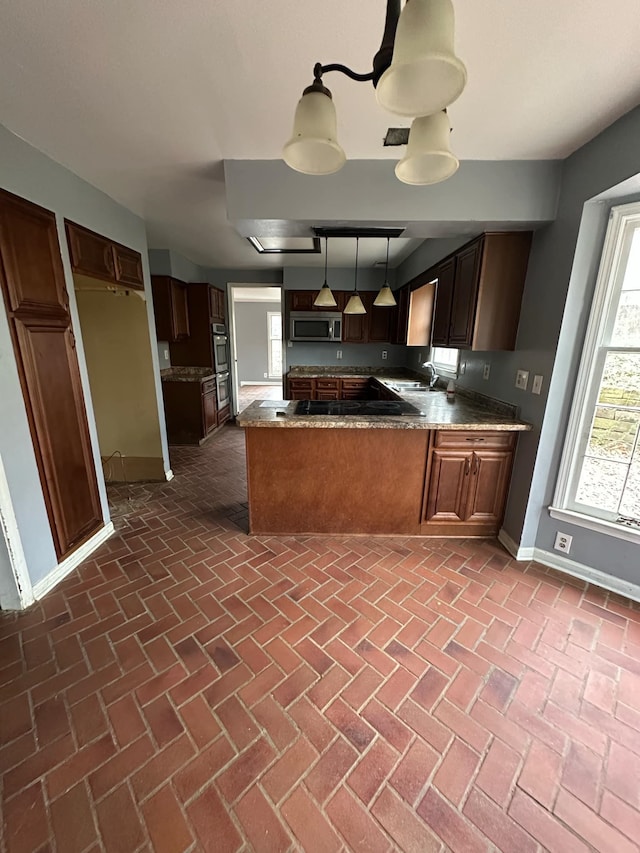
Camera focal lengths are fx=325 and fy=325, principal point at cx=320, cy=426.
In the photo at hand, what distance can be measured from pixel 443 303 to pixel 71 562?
11.7ft

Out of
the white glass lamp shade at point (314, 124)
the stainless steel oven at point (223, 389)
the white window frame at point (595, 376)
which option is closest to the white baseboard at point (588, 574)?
the white window frame at point (595, 376)

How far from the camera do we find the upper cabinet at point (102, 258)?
7.27ft

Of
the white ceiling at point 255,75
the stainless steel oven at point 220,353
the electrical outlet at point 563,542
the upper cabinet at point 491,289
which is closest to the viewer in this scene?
the white ceiling at point 255,75

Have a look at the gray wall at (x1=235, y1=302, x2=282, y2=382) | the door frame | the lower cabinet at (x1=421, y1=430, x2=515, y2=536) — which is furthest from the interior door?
the gray wall at (x1=235, y1=302, x2=282, y2=382)

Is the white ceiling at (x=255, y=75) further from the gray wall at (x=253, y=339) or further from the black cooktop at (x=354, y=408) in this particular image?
the gray wall at (x=253, y=339)

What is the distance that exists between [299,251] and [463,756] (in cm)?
436

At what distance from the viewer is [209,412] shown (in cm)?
499

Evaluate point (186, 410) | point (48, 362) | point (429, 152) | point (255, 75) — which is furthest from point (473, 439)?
point (186, 410)

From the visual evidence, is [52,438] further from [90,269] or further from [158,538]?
[90,269]

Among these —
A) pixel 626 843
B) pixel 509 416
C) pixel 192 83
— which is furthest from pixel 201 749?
pixel 192 83

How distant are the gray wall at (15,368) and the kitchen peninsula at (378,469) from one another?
1217mm

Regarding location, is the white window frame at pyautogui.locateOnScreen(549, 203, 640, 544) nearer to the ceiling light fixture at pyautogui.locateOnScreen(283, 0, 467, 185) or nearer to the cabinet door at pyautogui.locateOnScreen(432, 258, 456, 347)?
the cabinet door at pyautogui.locateOnScreen(432, 258, 456, 347)

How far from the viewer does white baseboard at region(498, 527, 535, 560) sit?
7.54 feet

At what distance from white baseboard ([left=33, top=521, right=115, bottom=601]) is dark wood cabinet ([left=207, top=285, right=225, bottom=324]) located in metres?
3.40
